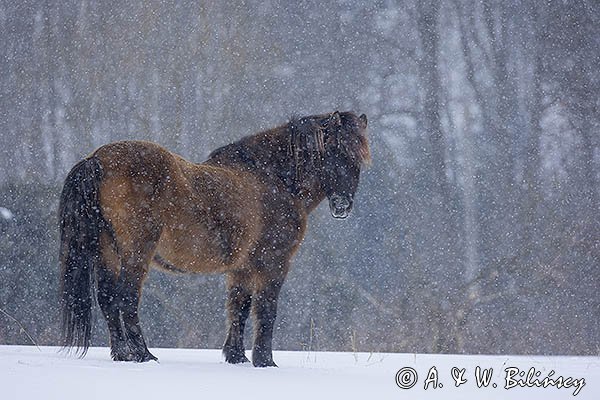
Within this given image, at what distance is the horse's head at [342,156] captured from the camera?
21.6 ft

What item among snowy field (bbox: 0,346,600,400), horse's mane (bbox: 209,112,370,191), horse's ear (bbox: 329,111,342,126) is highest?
horse's ear (bbox: 329,111,342,126)

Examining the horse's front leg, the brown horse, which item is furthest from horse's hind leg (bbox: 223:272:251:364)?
the horse's front leg

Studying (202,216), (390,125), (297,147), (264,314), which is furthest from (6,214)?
(202,216)

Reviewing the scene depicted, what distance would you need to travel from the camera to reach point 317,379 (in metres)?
5.23

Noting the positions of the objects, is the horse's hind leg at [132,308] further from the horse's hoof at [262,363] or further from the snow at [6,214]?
the snow at [6,214]

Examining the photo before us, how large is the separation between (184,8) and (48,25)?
3155mm

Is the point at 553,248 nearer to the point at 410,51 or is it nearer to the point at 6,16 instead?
the point at 410,51

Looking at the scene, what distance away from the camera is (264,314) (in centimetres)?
659

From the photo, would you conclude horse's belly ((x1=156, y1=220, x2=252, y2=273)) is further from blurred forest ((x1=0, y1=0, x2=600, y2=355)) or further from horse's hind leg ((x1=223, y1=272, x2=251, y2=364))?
blurred forest ((x1=0, y1=0, x2=600, y2=355))

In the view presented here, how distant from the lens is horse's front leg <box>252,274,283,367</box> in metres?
6.44

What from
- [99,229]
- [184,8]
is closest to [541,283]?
[184,8]

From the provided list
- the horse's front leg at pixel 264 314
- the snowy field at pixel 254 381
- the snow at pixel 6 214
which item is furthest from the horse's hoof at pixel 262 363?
the snow at pixel 6 214

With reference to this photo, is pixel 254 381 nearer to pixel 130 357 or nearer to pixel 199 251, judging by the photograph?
pixel 130 357

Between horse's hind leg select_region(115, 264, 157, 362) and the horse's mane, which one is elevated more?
the horse's mane
